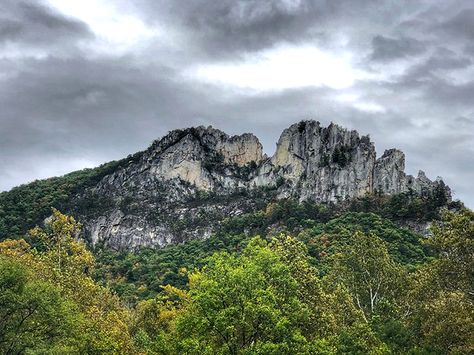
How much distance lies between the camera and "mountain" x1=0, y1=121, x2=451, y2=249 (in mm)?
153000

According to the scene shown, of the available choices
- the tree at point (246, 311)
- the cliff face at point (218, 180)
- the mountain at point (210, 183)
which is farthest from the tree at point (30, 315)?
the cliff face at point (218, 180)

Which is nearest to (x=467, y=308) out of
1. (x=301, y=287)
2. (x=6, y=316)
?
(x=301, y=287)

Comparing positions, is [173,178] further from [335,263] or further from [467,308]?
[467,308]

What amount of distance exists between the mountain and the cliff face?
31 centimetres

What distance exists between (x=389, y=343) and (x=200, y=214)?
131653mm

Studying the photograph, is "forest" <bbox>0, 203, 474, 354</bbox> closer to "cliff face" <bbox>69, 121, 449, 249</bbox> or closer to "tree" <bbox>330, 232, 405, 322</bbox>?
"tree" <bbox>330, 232, 405, 322</bbox>

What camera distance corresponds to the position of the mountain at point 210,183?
153000 millimetres

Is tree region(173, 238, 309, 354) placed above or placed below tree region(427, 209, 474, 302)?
below

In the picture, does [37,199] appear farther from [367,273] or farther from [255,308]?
[255,308]

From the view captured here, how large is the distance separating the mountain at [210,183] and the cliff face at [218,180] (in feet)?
1.02

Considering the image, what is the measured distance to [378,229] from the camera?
358 feet

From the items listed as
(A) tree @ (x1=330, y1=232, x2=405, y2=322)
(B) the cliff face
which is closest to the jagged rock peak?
(B) the cliff face

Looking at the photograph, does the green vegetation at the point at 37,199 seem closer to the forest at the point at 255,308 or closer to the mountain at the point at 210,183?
the mountain at the point at 210,183

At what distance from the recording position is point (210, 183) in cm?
18238
